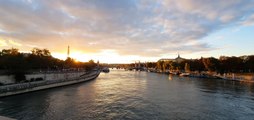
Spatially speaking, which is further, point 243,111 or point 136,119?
point 243,111

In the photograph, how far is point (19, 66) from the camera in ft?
220

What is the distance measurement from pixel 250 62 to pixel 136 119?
370ft

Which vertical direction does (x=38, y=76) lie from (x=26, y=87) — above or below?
above

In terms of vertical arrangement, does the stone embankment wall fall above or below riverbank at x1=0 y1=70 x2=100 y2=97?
above

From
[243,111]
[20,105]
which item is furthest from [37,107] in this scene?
[243,111]

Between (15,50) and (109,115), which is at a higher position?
(15,50)

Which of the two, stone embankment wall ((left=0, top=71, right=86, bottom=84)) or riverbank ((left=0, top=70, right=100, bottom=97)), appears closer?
riverbank ((left=0, top=70, right=100, bottom=97))

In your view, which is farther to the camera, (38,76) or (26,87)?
(38,76)

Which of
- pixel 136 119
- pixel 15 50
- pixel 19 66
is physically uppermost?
pixel 15 50

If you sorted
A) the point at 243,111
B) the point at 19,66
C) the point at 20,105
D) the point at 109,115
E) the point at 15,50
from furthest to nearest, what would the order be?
1. the point at 15,50
2. the point at 19,66
3. the point at 20,105
4. the point at 243,111
5. the point at 109,115

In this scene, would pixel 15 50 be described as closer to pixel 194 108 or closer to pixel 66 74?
pixel 66 74

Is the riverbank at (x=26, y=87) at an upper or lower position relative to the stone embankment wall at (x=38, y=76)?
lower

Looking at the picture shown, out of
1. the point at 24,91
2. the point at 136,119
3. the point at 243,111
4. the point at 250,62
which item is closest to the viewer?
the point at 136,119

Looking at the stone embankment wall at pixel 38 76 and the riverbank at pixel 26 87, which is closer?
the riverbank at pixel 26 87
